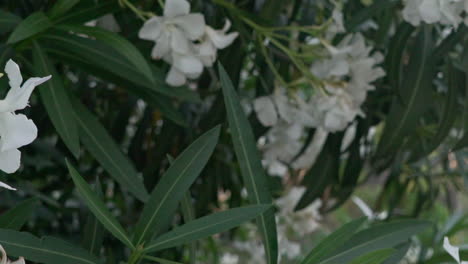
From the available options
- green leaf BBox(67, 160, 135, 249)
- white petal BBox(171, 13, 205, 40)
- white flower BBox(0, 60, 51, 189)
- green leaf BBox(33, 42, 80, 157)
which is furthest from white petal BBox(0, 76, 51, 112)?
white petal BBox(171, 13, 205, 40)

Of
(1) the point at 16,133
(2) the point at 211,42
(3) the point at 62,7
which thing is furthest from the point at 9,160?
(2) the point at 211,42

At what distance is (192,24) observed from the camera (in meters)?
0.93

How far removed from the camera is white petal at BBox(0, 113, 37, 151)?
500mm

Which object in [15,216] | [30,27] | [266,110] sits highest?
[30,27]

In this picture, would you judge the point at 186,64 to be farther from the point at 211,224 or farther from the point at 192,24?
the point at 211,224

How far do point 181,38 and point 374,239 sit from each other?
368mm

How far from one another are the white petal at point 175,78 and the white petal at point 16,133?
45 centimetres

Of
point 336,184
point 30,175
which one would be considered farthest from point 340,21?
point 30,175

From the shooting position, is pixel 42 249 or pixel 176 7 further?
pixel 176 7

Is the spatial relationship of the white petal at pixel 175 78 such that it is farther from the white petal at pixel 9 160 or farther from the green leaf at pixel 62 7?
the white petal at pixel 9 160

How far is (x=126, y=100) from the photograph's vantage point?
1.45 m

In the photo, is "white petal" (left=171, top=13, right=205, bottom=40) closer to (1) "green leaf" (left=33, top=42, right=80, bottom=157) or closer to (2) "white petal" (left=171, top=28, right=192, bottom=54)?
(2) "white petal" (left=171, top=28, right=192, bottom=54)

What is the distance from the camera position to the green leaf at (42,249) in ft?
1.99

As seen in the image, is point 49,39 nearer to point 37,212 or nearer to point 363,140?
point 37,212
